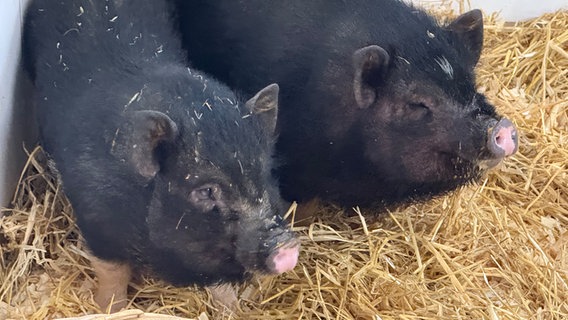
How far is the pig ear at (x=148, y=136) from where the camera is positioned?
2.65 meters

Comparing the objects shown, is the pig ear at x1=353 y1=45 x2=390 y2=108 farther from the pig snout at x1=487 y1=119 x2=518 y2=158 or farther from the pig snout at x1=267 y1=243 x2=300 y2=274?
the pig snout at x1=267 y1=243 x2=300 y2=274

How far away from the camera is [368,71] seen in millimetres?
3184

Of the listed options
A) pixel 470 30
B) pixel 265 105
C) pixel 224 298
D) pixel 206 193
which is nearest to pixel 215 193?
pixel 206 193

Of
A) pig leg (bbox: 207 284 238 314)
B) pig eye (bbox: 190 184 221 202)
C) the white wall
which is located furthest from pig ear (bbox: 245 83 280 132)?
the white wall

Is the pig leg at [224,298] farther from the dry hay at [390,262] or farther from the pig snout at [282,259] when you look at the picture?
the pig snout at [282,259]

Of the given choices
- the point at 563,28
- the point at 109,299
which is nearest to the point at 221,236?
the point at 109,299

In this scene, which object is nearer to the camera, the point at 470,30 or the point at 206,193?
the point at 206,193

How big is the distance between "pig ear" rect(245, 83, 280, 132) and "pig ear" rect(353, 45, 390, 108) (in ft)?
1.24

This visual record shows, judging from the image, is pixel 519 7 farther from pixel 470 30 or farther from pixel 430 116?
pixel 430 116

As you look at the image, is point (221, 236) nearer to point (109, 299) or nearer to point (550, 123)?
point (109, 299)

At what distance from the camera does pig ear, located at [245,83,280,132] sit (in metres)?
2.89

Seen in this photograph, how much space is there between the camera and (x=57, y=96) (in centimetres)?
321

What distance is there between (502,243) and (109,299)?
1617 mm

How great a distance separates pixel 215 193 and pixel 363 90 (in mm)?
796
